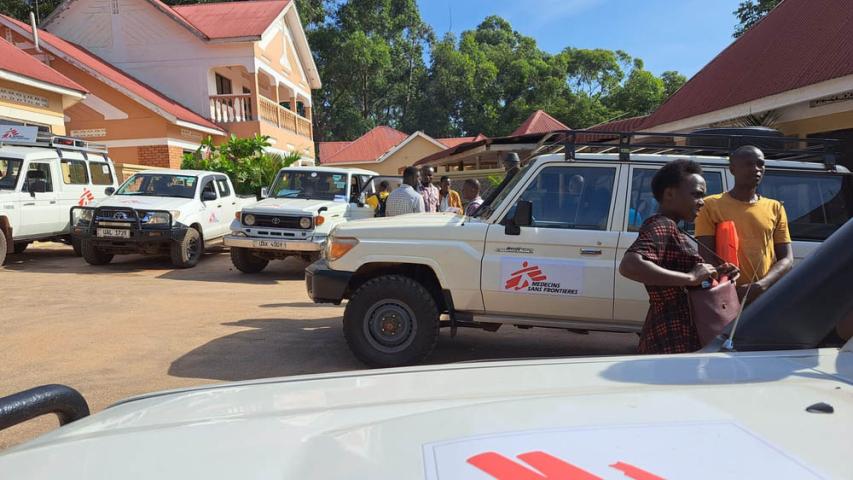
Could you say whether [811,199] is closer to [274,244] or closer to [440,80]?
[274,244]

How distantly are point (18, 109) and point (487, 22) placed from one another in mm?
51666

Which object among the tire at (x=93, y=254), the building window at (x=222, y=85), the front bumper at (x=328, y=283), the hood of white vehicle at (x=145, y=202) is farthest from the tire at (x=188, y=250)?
the building window at (x=222, y=85)

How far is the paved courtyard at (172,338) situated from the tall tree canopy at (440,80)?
3304 centimetres

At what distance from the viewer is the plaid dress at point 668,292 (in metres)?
2.61

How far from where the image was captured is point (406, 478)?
1.01 meters

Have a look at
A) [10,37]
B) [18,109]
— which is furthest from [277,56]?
[18,109]

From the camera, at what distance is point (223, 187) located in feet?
37.7

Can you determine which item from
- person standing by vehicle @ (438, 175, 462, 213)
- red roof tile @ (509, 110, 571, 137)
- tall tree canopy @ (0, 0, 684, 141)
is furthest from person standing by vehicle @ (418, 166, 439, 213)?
tall tree canopy @ (0, 0, 684, 141)

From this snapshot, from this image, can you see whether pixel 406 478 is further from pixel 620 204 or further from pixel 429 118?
pixel 429 118

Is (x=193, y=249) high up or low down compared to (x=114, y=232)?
down

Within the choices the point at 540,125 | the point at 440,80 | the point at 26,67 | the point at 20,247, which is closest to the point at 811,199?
the point at 20,247

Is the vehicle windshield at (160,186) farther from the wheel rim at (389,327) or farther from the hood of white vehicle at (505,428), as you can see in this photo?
the hood of white vehicle at (505,428)

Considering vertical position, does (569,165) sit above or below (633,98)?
below

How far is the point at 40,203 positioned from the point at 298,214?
4872 mm
